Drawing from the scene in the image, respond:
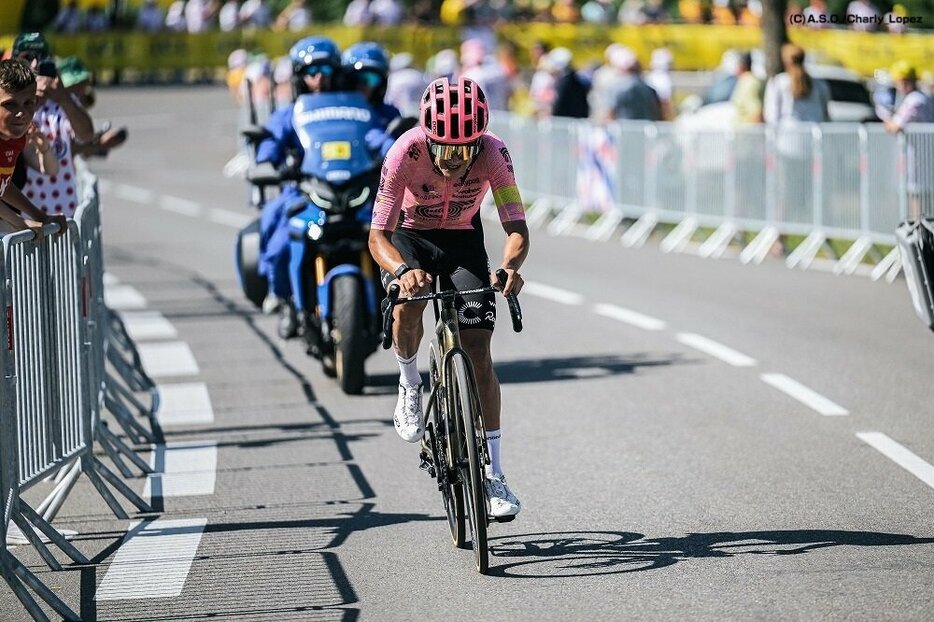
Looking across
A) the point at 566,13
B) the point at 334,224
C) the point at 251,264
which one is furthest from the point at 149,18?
the point at 334,224

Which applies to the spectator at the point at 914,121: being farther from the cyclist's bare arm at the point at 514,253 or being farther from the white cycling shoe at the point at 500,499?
the white cycling shoe at the point at 500,499

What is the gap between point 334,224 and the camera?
39.9 feet

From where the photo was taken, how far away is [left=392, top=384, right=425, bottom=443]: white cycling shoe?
26.0ft

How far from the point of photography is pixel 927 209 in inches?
677

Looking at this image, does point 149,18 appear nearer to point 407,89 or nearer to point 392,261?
point 407,89

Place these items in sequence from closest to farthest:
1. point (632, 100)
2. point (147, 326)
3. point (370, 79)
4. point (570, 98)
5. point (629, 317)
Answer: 1. point (370, 79)
2. point (629, 317)
3. point (147, 326)
4. point (632, 100)
5. point (570, 98)

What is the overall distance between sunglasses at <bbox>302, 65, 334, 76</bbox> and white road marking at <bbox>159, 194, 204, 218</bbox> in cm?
1489

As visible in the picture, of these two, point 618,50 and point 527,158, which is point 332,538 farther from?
point 527,158

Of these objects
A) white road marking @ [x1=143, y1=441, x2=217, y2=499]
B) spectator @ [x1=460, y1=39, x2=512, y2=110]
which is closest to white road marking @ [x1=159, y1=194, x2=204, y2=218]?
spectator @ [x1=460, y1=39, x2=512, y2=110]

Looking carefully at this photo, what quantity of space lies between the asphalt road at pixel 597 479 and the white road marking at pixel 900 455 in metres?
0.02

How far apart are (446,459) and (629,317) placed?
315 inches

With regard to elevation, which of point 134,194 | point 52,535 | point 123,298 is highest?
point 52,535

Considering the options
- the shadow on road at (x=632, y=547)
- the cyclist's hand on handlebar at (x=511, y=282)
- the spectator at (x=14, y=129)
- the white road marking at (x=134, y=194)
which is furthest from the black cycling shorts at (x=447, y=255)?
the white road marking at (x=134, y=194)

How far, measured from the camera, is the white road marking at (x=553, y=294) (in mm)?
16766
